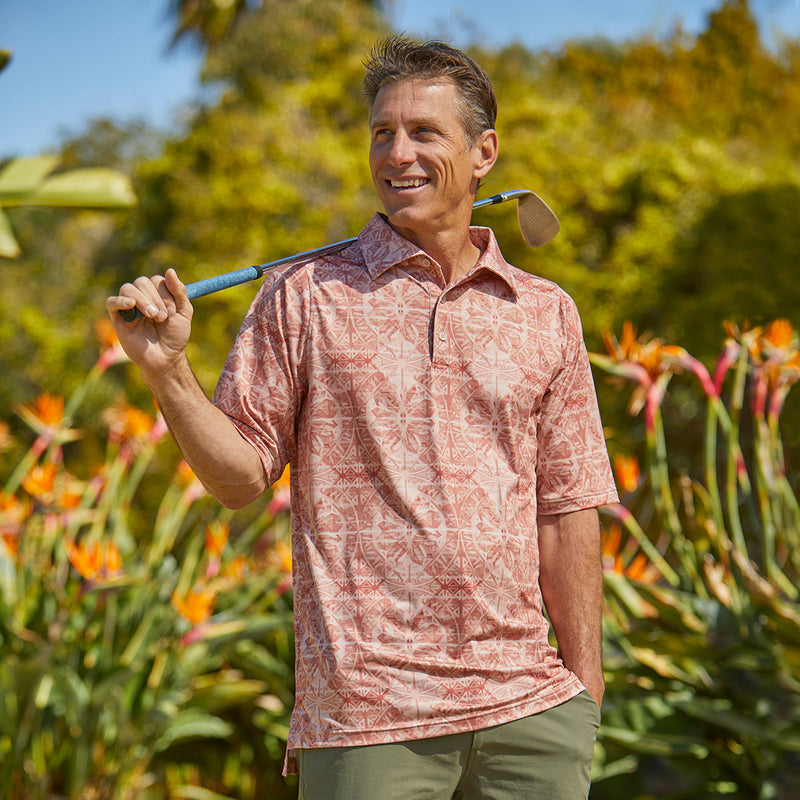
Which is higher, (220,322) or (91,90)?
(91,90)

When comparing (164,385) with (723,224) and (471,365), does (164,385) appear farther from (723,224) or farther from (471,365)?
(723,224)

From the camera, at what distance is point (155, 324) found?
128cm

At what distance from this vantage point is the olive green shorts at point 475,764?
1.32 metres

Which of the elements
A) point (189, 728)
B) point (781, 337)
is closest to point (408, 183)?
point (781, 337)

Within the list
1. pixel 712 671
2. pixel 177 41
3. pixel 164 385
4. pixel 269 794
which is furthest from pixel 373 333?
pixel 177 41

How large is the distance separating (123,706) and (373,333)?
2.24 m

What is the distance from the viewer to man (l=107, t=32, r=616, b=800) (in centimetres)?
134

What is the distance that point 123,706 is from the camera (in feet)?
10.5

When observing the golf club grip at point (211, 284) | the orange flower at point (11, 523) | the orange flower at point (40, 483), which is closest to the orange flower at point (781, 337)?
the golf club grip at point (211, 284)

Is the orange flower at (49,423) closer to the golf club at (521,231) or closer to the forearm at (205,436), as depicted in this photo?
the golf club at (521,231)

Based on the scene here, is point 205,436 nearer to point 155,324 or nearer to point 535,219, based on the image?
point 155,324

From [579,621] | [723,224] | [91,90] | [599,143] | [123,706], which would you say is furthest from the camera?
[91,90]

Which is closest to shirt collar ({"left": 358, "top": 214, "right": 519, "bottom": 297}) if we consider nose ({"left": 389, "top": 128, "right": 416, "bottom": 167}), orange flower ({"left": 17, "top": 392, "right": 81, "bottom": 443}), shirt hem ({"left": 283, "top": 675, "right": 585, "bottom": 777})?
nose ({"left": 389, "top": 128, "right": 416, "bottom": 167})

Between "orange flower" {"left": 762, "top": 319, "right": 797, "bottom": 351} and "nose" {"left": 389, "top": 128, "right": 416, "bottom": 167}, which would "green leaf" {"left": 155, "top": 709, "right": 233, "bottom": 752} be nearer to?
"orange flower" {"left": 762, "top": 319, "right": 797, "bottom": 351}
